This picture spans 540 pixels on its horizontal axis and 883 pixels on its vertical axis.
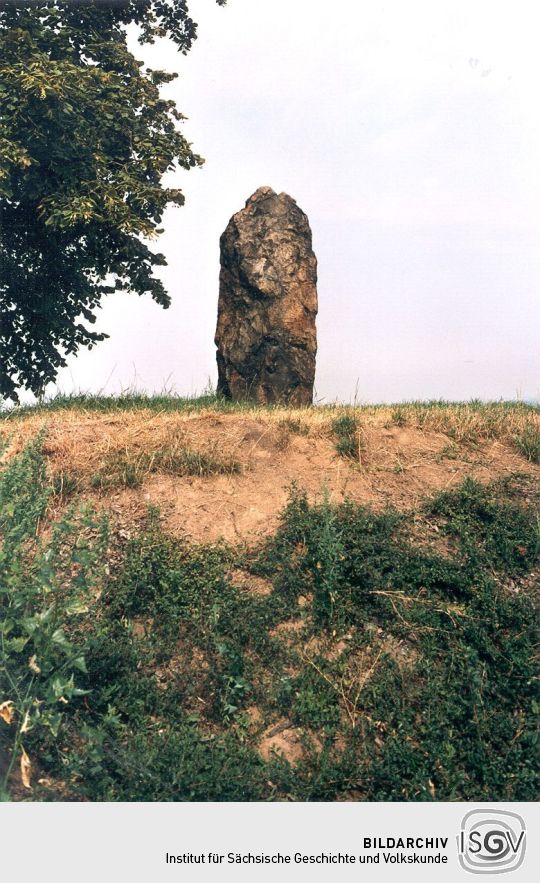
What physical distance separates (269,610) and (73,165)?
861cm

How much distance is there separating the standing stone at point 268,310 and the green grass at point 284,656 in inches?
193

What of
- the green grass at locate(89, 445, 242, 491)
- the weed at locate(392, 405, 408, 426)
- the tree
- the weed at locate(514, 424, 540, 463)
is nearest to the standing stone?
the tree

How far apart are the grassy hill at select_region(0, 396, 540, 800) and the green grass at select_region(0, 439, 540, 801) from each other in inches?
0.8

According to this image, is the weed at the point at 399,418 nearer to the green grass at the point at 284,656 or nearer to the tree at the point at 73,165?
the green grass at the point at 284,656

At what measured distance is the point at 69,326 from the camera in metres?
13.5

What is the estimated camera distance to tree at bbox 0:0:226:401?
11000 millimetres

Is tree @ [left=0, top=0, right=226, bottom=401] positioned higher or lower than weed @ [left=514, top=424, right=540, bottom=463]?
higher

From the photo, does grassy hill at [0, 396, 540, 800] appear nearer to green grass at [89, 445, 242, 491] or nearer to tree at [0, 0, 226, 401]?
green grass at [89, 445, 242, 491]

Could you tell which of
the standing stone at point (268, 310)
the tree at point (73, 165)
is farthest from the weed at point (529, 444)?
the tree at point (73, 165)
